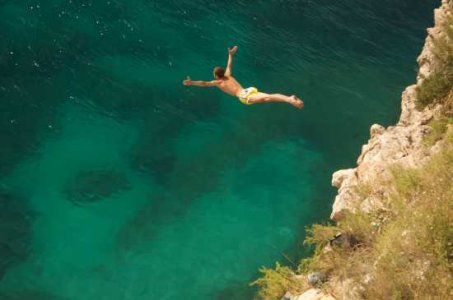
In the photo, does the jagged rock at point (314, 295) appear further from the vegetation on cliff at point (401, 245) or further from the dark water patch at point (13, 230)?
the dark water patch at point (13, 230)

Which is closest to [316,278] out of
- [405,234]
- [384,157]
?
[405,234]

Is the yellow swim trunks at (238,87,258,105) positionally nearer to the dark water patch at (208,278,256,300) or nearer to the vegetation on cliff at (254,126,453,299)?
the vegetation on cliff at (254,126,453,299)

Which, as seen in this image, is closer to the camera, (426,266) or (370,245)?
(426,266)

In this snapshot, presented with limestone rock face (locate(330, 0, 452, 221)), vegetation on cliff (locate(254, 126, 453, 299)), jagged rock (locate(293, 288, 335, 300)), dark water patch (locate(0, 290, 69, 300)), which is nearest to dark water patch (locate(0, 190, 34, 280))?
dark water patch (locate(0, 290, 69, 300))

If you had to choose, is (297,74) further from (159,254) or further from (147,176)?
(159,254)

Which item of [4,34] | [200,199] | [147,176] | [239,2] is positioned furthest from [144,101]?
[239,2]

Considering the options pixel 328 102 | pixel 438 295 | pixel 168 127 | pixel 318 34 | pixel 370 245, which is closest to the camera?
pixel 438 295
